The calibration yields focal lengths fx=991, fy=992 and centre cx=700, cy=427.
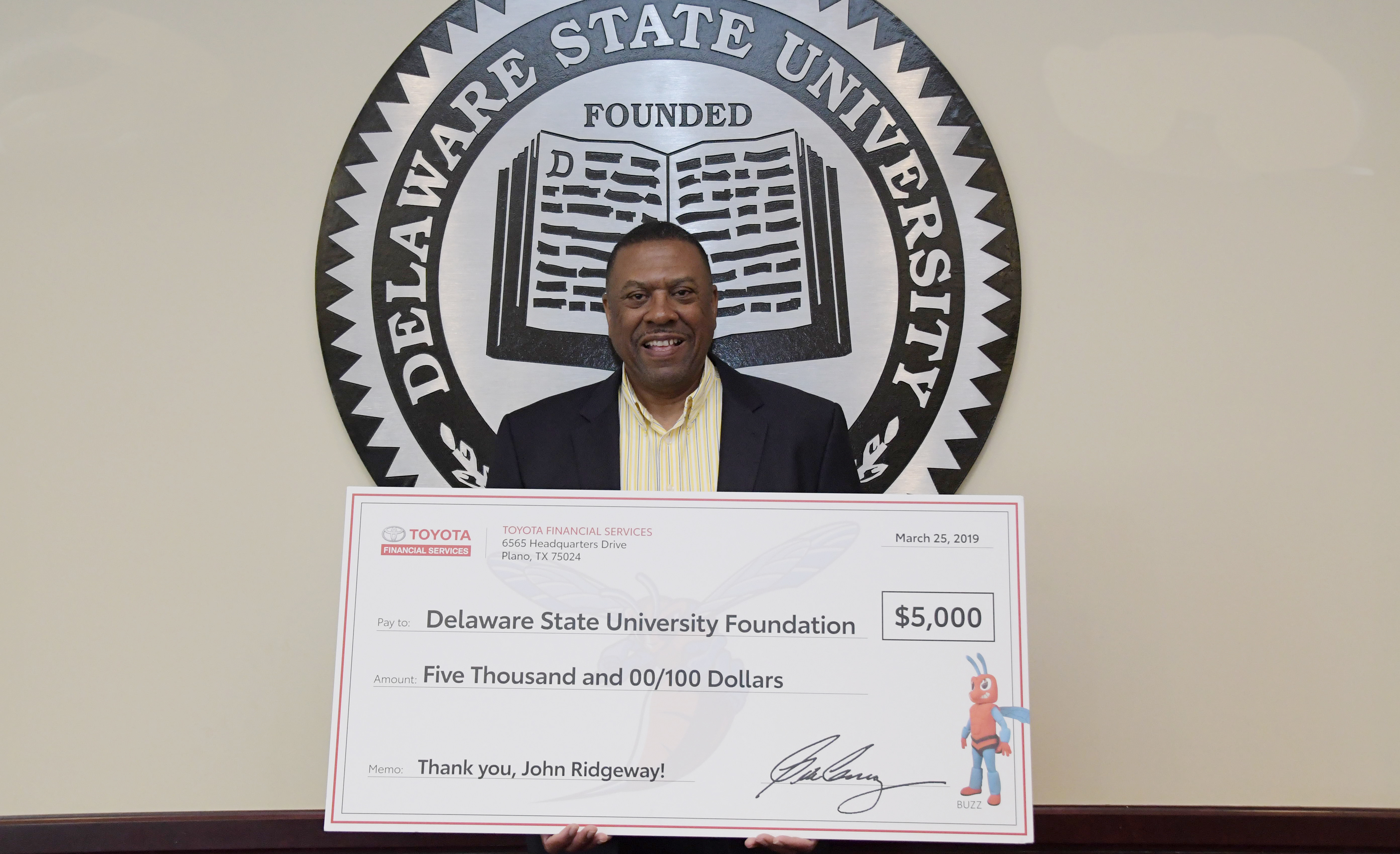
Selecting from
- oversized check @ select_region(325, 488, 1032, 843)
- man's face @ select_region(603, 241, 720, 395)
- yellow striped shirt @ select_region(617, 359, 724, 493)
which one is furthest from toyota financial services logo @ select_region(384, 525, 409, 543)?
man's face @ select_region(603, 241, 720, 395)

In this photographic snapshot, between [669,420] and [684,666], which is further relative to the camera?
[669,420]

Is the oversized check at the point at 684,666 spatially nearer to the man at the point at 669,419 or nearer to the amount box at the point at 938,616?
the amount box at the point at 938,616

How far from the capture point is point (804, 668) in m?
1.40

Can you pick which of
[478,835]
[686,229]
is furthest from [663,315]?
[478,835]

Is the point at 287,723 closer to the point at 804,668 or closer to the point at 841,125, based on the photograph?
the point at 804,668

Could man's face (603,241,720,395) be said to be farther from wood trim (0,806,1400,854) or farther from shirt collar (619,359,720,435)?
wood trim (0,806,1400,854)

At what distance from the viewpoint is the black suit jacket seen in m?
1.64

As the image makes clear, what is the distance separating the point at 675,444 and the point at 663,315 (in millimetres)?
223

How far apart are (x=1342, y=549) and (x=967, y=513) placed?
1.17 metres

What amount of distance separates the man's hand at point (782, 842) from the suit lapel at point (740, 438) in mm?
513

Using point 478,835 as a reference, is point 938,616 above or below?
above

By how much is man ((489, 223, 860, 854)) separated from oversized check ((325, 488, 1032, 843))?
0.23 metres

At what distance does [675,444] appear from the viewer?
67.7 inches
